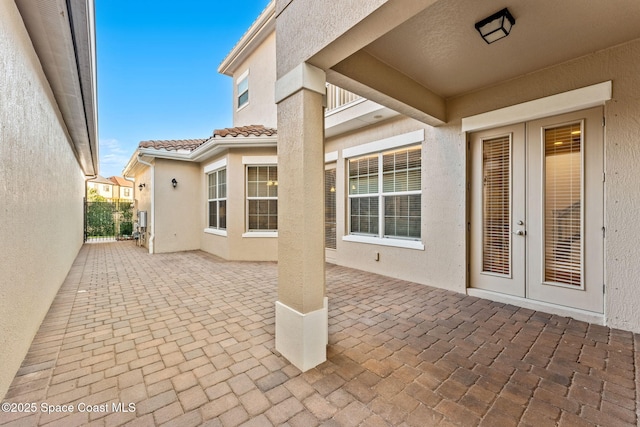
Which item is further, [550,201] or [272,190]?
[272,190]

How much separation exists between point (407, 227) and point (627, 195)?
118 inches

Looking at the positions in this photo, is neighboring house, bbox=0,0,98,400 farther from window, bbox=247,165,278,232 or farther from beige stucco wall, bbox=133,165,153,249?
beige stucco wall, bbox=133,165,153,249

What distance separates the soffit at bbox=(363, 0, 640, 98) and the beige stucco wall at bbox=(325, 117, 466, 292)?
1.24 m

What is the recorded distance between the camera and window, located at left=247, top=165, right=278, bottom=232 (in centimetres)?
775

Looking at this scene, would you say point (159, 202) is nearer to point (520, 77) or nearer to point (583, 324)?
point (520, 77)

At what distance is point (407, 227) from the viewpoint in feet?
18.1

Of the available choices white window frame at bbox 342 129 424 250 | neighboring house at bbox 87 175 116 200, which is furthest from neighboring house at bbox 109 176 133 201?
white window frame at bbox 342 129 424 250

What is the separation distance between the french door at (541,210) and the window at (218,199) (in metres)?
6.61

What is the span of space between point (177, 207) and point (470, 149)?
8862 millimetres

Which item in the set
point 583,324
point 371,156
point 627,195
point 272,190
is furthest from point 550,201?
point 272,190

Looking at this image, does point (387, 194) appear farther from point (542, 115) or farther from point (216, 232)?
point (216, 232)

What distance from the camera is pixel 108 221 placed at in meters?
13.5

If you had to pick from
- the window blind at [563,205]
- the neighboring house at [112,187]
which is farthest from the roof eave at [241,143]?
the neighboring house at [112,187]

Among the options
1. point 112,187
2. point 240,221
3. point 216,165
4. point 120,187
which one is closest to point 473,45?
point 240,221
